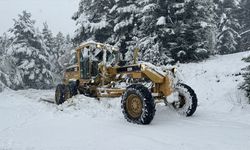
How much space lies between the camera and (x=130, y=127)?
28.8 feet

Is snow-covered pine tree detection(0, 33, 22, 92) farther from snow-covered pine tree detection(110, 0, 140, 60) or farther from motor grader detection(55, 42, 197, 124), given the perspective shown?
motor grader detection(55, 42, 197, 124)

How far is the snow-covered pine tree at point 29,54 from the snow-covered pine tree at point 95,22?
7998 mm

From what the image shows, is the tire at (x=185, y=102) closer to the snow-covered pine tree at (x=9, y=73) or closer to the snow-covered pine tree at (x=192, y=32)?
the snow-covered pine tree at (x=192, y=32)

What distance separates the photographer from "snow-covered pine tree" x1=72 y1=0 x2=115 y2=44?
24316mm

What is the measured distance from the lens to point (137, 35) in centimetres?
2280

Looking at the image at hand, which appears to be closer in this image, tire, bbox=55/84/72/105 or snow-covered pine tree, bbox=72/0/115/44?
tire, bbox=55/84/72/105

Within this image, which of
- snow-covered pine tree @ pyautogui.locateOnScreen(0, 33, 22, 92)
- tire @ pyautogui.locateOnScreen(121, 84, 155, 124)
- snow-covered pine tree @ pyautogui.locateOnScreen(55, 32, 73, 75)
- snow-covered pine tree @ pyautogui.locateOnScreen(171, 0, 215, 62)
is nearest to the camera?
tire @ pyautogui.locateOnScreen(121, 84, 155, 124)

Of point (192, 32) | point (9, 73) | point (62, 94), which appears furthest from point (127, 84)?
point (9, 73)

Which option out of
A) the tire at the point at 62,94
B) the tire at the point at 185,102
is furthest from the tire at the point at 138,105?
the tire at the point at 62,94

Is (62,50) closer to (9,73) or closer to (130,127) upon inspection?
(9,73)

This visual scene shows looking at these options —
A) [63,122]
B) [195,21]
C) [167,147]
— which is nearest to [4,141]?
[63,122]

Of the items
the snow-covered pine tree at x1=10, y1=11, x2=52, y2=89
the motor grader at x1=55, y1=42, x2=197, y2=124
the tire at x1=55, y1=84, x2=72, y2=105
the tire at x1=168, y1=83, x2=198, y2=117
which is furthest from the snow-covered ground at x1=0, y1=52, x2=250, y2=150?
the snow-covered pine tree at x1=10, y1=11, x2=52, y2=89

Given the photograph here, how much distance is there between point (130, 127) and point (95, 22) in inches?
695

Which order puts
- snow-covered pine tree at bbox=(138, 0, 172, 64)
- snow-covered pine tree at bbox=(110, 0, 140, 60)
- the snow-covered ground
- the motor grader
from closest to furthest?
1. the snow-covered ground
2. the motor grader
3. snow-covered pine tree at bbox=(138, 0, 172, 64)
4. snow-covered pine tree at bbox=(110, 0, 140, 60)
